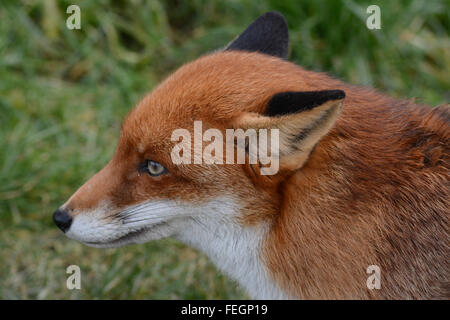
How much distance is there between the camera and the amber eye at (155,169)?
383 cm

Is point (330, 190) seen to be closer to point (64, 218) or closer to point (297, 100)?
point (297, 100)

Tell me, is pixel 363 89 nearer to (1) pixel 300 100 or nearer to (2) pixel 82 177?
(1) pixel 300 100

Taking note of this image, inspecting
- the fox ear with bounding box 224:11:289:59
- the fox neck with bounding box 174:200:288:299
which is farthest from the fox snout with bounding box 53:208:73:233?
the fox ear with bounding box 224:11:289:59

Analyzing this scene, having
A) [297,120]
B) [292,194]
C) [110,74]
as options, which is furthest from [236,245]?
[110,74]

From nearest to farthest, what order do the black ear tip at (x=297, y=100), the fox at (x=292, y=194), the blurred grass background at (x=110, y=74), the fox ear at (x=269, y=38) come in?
the black ear tip at (x=297, y=100), the fox at (x=292, y=194), the fox ear at (x=269, y=38), the blurred grass background at (x=110, y=74)

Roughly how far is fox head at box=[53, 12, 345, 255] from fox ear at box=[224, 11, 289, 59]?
509mm

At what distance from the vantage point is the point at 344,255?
3.73 metres

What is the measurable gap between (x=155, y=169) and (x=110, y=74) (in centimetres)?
460

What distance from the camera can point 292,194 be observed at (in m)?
3.77

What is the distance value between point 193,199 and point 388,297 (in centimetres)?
133

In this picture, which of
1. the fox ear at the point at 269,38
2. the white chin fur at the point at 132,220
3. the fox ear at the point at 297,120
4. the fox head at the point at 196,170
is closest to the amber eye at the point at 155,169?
the fox head at the point at 196,170

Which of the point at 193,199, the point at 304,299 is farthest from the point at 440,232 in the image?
the point at 193,199

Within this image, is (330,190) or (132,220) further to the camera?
(132,220)

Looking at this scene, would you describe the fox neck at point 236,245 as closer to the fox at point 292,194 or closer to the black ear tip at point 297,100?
the fox at point 292,194
